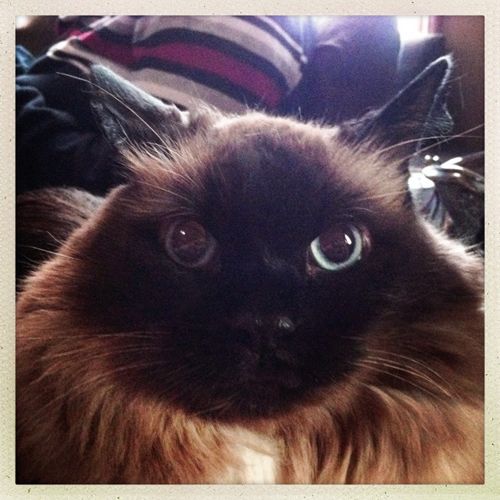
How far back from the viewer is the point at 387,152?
41.3 inches

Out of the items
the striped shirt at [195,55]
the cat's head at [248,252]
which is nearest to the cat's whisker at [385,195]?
the cat's head at [248,252]

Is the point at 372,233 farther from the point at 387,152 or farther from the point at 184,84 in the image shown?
the point at 184,84

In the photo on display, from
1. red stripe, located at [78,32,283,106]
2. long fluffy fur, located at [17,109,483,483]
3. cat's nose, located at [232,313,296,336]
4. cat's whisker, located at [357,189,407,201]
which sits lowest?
long fluffy fur, located at [17,109,483,483]

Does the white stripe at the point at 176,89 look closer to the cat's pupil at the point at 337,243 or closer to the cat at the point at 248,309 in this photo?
the cat at the point at 248,309

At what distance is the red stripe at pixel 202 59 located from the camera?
1.08 m

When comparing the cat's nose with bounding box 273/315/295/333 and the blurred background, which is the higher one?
the blurred background

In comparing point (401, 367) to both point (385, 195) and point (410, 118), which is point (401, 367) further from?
point (410, 118)

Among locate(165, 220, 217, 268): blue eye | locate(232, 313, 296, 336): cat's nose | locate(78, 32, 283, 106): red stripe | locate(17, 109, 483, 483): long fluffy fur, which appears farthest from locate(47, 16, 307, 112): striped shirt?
locate(232, 313, 296, 336): cat's nose

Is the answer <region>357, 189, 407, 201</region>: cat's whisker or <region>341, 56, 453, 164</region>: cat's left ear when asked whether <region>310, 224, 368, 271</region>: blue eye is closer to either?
<region>357, 189, 407, 201</region>: cat's whisker

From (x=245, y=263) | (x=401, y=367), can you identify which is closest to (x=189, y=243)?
(x=245, y=263)

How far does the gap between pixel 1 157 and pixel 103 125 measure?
23cm

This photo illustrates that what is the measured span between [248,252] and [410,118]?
1.24 ft

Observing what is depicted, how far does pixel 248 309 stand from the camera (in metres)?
1.01

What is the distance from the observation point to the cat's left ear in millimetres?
1028
